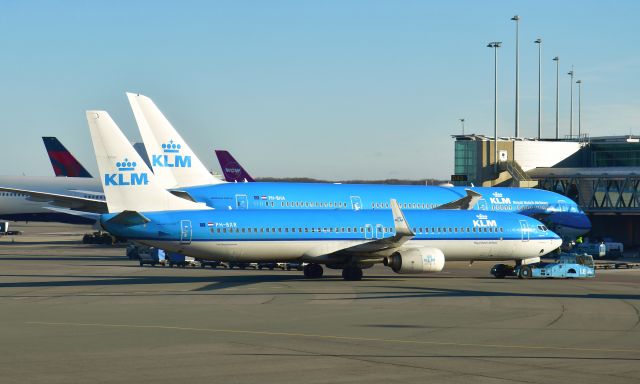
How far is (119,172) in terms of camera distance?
43750mm

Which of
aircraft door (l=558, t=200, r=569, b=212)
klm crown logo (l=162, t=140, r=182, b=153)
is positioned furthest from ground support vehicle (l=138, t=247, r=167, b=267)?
aircraft door (l=558, t=200, r=569, b=212)

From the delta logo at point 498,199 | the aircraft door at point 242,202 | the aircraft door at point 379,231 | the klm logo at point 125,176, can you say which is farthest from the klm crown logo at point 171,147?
the delta logo at point 498,199

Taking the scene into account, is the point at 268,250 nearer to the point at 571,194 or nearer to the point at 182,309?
the point at 182,309

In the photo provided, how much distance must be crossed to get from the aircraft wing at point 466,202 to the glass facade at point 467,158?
95.7 ft

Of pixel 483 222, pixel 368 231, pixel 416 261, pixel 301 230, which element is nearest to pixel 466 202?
pixel 483 222

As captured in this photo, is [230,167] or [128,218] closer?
[128,218]

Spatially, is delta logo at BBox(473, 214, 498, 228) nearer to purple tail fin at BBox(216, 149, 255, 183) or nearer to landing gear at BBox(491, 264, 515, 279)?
landing gear at BBox(491, 264, 515, 279)

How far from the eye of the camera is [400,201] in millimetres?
67562

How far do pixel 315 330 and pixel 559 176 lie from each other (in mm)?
71847

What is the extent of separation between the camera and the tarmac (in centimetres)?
2216

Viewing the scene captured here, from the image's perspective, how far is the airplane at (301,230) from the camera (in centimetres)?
4372

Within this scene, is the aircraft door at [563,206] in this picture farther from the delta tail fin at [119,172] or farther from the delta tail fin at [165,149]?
the delta tail fin at [119,172]

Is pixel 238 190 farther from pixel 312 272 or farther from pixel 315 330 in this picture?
pixel 315 330

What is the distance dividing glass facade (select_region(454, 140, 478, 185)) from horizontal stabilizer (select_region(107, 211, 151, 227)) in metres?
59.5
